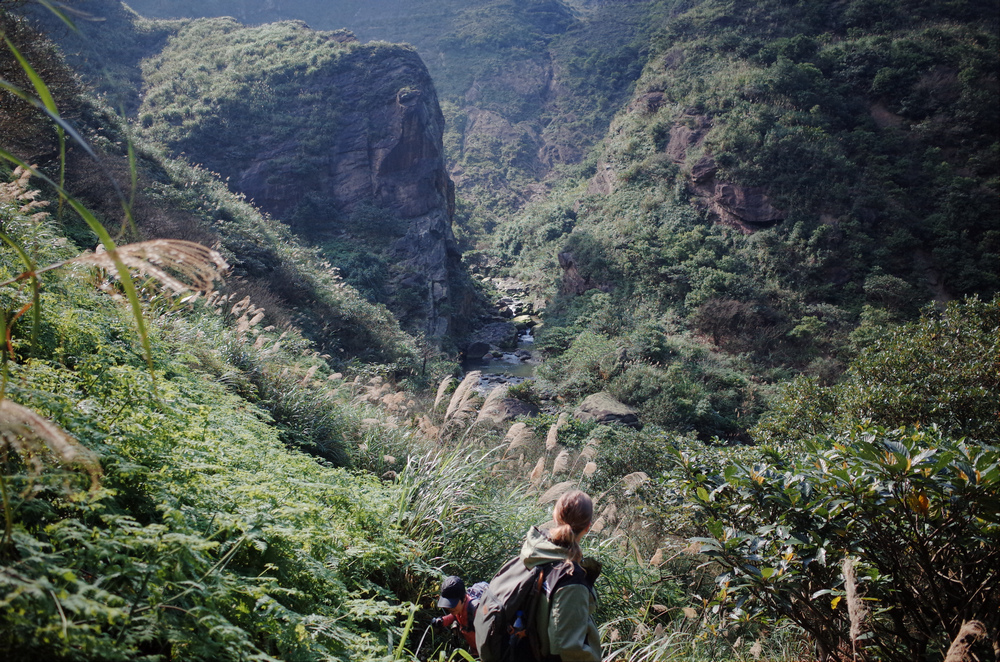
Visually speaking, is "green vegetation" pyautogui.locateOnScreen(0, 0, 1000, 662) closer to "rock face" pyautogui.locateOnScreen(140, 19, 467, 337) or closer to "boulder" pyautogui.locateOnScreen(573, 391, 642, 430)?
"boulder" pyautogui.locateOnScreen(573, 391, 642, 430)

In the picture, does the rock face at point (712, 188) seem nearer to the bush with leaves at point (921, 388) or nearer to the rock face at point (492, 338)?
the rock face at point (492, 338)

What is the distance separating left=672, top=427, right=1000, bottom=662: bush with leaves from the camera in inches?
87.5

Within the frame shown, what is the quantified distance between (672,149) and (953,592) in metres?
26.9

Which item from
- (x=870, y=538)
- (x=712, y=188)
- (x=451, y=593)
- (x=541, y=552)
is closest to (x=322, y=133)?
(x=712, y=188)

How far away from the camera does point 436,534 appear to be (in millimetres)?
3467

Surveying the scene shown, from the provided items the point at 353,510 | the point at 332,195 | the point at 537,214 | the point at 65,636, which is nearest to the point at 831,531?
the point at 353,510

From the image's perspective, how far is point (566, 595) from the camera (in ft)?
7.07

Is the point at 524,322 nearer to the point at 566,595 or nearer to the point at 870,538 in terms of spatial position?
the point at 870,538

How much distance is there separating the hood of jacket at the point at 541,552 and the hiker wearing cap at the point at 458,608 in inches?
17.7

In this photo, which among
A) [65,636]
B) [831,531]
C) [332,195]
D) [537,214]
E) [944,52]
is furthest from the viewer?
[537,214]

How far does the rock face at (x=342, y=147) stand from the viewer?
22.9 meters

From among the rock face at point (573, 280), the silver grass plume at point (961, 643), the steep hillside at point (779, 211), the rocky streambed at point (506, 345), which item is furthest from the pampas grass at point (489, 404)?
the rock face at point (573, 280)

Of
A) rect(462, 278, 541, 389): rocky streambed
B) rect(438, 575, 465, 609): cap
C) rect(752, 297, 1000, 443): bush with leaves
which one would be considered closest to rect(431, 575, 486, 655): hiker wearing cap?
rect(438, 575, 465, 609): cap

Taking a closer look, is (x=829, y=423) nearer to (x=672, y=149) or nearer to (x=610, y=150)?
(x=672, y=149)
